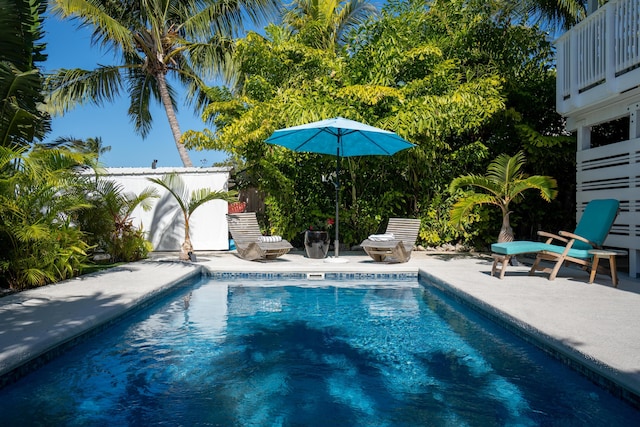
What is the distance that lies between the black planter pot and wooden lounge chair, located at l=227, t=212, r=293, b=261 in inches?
16.1

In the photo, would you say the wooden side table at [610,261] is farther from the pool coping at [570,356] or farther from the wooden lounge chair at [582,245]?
the pool coping at [570,356]

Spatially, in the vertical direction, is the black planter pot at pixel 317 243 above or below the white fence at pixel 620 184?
below

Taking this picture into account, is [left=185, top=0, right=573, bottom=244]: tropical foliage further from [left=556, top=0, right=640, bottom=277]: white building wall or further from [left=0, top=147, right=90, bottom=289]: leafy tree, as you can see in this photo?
[left=0, top=147, right=90, bottom=289]: leafy tree

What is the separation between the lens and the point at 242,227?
1034 cm

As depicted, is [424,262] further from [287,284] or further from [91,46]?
[91,46]

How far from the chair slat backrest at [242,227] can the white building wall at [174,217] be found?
2.33m

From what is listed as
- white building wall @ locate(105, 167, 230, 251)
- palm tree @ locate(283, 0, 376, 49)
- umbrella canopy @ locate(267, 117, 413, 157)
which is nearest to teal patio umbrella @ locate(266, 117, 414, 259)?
umbrella canopy @ locate(267, 117, 413, 157)

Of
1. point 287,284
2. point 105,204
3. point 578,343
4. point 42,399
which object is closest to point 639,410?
point 578,343

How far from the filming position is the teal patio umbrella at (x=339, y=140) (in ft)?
30.0

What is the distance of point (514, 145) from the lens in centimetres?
1175

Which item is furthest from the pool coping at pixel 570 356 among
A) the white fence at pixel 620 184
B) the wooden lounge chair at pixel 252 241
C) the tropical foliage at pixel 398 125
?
the wooden lounge chair at pixel 252 241

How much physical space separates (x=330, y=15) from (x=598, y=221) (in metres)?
11.7

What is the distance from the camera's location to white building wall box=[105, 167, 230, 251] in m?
12.6

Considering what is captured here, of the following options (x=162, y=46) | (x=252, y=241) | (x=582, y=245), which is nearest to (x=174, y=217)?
(x=252, y=241)
